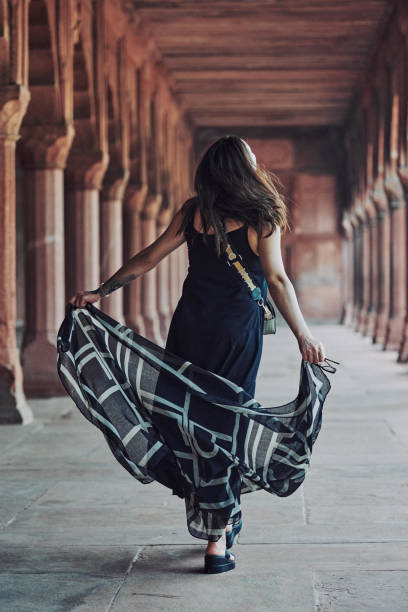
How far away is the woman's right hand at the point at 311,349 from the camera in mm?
4102

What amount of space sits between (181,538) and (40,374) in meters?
6.14

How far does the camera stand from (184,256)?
27.5 metres

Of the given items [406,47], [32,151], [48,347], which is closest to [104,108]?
[32,151]

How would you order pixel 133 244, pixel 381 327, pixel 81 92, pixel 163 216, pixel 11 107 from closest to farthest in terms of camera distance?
pixel 11 107 < pixel 81 92 < pixel 133 244 < pixel 381 327 < pixel 163 216

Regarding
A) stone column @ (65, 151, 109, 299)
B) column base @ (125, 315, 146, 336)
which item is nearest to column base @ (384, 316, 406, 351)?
column base @ (125, 315, 146, 336)

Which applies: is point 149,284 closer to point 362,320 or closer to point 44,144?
point 362,320

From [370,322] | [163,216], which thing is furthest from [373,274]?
[163,216]

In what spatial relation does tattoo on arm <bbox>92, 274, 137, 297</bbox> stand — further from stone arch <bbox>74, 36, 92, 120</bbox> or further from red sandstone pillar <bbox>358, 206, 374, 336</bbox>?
red sandstone pillar <bbox>358, 206, 374, 336</bbox>

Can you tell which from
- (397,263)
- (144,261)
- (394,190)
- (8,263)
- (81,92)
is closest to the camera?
(144,261)

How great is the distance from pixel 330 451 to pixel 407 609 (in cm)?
357

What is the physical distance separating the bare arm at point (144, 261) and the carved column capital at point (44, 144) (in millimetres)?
6214

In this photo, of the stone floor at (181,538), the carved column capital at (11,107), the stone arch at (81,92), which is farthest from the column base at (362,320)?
the stone floor at (181,538)

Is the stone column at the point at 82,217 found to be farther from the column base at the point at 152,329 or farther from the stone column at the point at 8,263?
the column base at the point at 152,329

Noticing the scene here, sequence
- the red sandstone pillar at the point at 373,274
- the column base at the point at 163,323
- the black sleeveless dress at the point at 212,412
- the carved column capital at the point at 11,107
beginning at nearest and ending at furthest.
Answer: the black sleeveless dress at the point at 212,412 < the carved column capital at the point at 11,107 < the column base at the point at 163,323 < the red sandstone pillar at the point at 373,274
